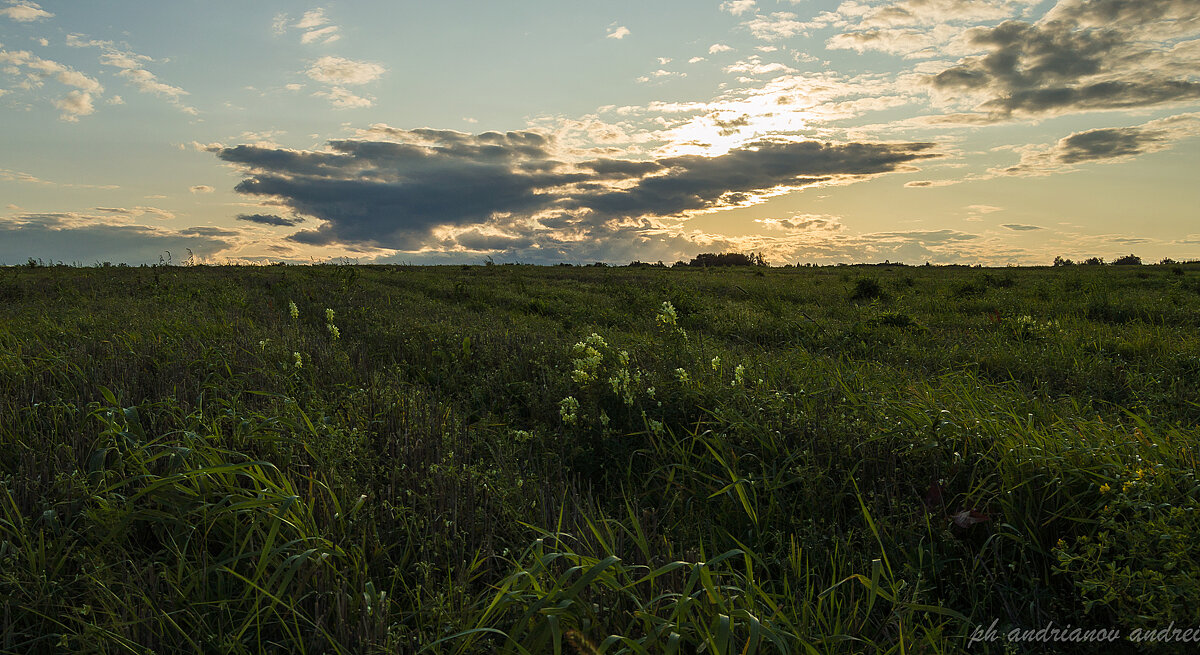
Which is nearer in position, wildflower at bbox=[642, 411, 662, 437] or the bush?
wildflower at bbox=[642, 411, 662, 437]

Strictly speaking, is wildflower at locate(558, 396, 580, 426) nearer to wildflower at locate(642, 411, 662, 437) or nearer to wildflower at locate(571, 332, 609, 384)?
wildflower at locate(571, 332, 609, 384)

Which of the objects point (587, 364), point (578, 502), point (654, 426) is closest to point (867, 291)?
point (587, 364)

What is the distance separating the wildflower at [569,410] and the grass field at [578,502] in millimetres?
32

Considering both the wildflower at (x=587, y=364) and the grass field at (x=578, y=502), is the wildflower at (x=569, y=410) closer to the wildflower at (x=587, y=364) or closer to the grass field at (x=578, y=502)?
the grass field at (x=578, y=502)

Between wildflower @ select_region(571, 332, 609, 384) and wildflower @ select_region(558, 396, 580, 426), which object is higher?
wildflower @ select_region(571, 332, 609, 384)

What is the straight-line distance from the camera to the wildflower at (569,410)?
4363mm

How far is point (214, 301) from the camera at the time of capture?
11.0m

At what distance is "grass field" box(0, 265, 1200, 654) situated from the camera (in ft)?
7.24

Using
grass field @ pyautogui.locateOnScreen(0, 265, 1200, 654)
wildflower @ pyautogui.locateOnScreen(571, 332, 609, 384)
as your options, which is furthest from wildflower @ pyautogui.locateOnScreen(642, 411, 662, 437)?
wildflower @ pyautogui.locateOnScreen(571, 332, 609, 384)

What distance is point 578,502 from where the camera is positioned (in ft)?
10.8

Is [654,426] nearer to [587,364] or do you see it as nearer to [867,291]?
[587,364]

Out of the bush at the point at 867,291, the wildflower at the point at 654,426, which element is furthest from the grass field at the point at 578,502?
the bush at the point at 867,291

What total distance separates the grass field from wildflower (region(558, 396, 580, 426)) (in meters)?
0.03

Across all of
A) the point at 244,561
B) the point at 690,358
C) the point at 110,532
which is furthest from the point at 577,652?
the point at 690,358
